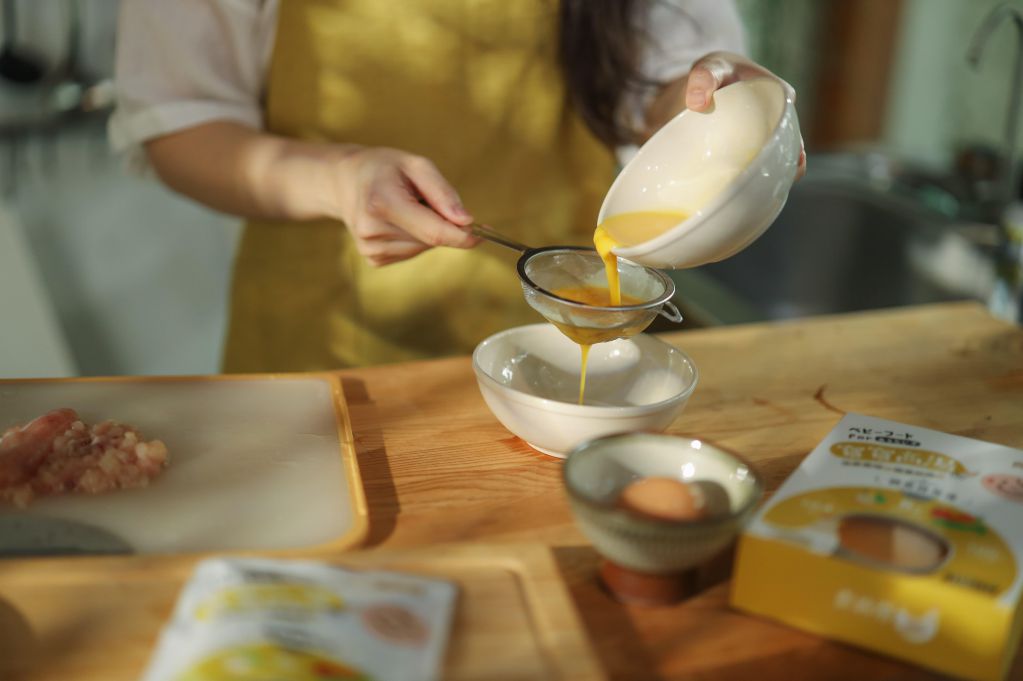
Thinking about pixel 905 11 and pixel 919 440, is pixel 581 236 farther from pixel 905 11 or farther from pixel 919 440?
pixel 905 11

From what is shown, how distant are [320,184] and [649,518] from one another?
2.27 ft

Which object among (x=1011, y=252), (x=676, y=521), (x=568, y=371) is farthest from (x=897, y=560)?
(x=1011, y=252)

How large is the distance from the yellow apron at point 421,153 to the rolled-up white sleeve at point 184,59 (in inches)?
1.8

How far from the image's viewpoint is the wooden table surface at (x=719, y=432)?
76 cm

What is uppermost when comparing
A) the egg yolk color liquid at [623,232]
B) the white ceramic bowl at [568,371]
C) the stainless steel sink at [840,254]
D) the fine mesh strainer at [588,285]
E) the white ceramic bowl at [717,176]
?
the white ceramic bowl at [717,176]

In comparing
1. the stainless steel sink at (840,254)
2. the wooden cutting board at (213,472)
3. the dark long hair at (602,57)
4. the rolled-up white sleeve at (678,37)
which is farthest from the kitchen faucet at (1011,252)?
the wooden cutting board at (213,472)

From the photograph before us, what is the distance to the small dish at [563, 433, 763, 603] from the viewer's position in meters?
0.73

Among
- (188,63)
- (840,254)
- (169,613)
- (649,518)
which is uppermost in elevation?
(188,63)

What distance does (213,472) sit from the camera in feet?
3.13

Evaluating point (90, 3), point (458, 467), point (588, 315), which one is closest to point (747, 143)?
point (588, 315)

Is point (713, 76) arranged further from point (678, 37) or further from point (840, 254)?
point (840, 254)

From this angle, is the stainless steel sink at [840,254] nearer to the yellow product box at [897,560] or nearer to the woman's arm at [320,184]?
the woman's arm at [320,184]

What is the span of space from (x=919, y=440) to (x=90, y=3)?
219 centimetres

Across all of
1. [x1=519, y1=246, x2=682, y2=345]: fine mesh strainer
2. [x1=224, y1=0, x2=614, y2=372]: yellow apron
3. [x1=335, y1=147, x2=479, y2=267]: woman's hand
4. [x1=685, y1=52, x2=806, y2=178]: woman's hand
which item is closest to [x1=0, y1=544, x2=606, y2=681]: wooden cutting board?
[x1=519, y1=246, x2=682, y2=345]: fine mesh strainer
